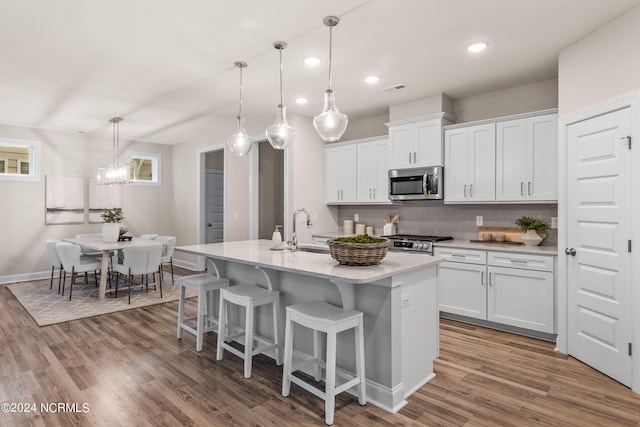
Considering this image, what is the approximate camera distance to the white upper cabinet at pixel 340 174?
5.57m

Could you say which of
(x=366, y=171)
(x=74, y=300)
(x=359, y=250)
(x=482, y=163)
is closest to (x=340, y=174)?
(x=366, y=171)

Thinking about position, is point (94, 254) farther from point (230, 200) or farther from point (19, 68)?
point (19, 68)

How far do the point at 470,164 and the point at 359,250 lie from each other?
259 cm

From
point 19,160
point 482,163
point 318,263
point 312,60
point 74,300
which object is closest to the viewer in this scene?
point 318,263

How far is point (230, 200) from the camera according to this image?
22.1 ft

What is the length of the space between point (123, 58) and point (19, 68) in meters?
1.24

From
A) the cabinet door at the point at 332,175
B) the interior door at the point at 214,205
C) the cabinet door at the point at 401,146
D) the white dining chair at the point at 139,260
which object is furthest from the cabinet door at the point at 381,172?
the interior door at the point at 214,205

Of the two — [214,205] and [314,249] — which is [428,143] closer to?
[314,249]

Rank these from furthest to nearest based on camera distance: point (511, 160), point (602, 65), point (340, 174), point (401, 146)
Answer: point (340, 174) < point (401, 146) < point (511, 160) < point (602, 65)

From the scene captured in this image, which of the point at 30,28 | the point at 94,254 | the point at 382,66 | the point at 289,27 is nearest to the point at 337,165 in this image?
the point at 382,66

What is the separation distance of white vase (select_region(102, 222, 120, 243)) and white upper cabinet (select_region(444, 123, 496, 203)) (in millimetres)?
4898

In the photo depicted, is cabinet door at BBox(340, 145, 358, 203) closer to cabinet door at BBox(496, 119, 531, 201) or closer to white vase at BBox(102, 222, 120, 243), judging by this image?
cabinet door at BBox(496, 119, 531, 201)

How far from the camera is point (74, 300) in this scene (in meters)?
5.18

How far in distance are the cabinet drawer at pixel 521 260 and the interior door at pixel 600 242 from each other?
27 cm
